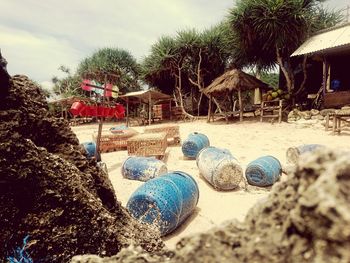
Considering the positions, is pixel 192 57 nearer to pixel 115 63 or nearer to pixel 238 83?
pixel 238 83

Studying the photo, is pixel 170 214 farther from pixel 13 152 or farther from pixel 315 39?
pixel 315 39

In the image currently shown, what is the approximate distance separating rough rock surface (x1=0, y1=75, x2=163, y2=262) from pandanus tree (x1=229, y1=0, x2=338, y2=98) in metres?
15.5

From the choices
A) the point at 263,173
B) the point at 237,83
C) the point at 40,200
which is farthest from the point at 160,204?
the point at 237,83

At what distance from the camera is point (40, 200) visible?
1.85m

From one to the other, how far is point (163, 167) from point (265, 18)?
12546 millimetres

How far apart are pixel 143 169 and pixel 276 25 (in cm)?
1258

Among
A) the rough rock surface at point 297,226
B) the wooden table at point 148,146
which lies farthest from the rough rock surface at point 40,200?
the wooden table at point 148,146

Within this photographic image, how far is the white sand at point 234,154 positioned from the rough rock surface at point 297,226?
4.41 ft

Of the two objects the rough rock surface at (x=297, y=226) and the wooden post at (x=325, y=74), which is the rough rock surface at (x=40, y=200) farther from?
the wooden post at (x=325, y=74)

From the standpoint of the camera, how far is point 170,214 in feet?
12.1

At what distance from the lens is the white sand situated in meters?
4.48

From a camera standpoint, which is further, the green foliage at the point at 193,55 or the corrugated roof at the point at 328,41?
the green foliage at the point at 193,55

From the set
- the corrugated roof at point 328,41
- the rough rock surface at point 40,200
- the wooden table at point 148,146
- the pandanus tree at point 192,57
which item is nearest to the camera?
the rough rock surface at point 40,200

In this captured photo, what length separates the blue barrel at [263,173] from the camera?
5727 millimetres
